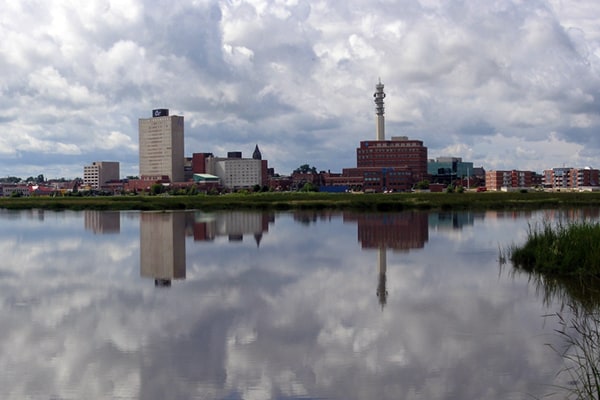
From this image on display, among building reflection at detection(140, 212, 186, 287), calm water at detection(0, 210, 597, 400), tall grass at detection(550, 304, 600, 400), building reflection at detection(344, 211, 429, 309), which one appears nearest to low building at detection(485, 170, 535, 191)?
building reflection at detection(344, 211, 429, 309)

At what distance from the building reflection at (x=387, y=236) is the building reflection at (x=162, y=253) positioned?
7577 mm

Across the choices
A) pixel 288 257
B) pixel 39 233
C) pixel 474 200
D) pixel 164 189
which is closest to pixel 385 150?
pixel 164 189

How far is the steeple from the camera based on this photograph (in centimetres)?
18612

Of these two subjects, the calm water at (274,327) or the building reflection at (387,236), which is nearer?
the calm water at (274,327)

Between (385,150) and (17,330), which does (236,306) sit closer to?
(17,330)

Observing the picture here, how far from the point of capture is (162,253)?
30.1m

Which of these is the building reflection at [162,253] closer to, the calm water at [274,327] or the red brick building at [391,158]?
the calm water at [274,327]

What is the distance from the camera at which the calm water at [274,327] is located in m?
10.4

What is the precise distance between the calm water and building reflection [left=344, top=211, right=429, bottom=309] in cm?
27

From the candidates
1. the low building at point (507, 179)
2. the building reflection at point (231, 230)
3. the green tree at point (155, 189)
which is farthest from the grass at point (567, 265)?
the low building at point (507, 179)

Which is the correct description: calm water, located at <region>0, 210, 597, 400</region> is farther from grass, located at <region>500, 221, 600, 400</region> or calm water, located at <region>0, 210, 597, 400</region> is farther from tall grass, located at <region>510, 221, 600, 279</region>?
tall grass, located at <region>510, 221, 600, 279</region>

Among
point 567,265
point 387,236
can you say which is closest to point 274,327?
point 567,265

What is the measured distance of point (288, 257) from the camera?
1107 inches

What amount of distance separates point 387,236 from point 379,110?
6121 inches
